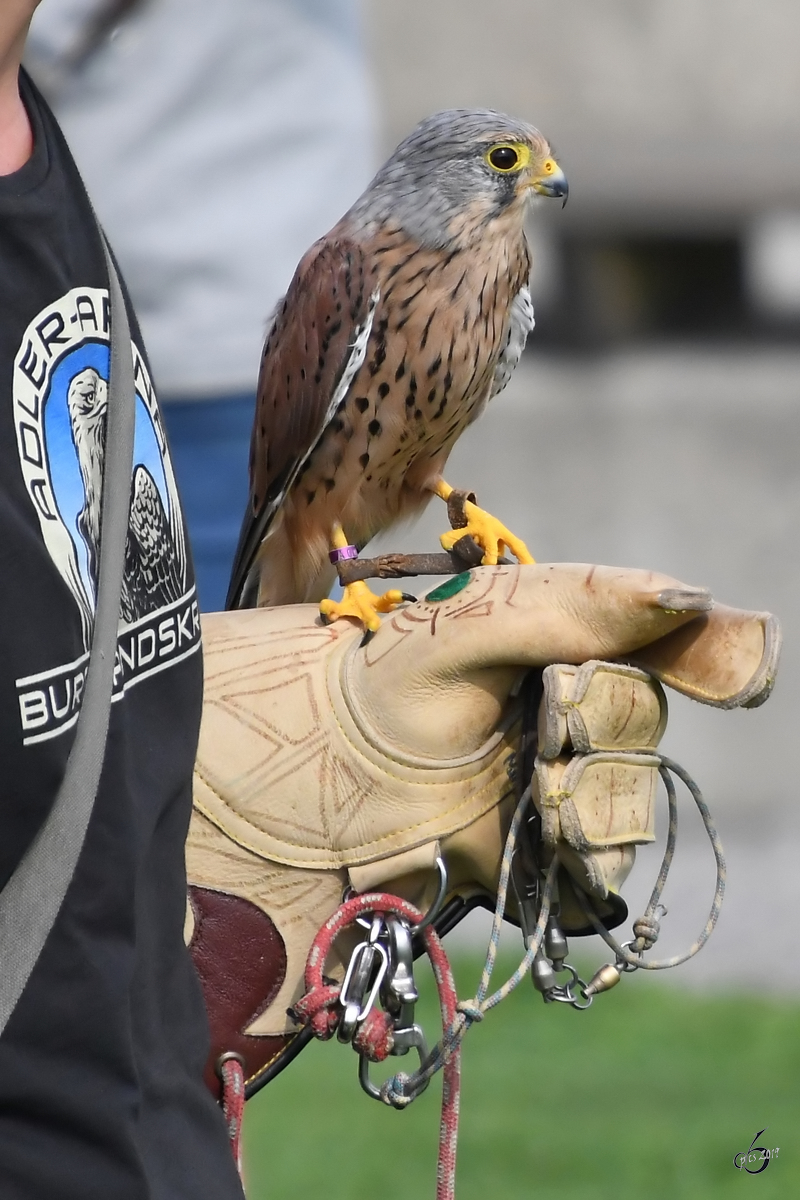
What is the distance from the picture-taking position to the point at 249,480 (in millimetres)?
2549

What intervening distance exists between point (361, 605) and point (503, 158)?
780 mm

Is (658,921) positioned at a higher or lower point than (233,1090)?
higher

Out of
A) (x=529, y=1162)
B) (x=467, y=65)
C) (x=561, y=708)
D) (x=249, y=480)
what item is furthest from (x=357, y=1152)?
(x=467, y=65)

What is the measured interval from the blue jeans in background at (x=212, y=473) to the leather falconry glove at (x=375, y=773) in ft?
2.72

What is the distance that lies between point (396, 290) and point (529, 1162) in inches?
95.6

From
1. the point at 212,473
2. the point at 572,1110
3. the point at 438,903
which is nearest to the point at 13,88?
the point at 438,903

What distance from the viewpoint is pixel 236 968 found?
178cm

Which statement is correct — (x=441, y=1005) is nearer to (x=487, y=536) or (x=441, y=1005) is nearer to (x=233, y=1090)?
(x=233, y=1090)

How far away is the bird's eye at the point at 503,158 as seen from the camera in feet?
7.63

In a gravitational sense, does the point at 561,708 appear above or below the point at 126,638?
below

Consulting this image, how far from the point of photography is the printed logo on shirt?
1.21m

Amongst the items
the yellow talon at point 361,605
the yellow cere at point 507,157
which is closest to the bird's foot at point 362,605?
the yellow talon at point 361,605

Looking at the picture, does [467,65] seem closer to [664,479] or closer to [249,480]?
[664,479]

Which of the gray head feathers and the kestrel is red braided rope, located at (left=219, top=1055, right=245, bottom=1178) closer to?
the kestrel
